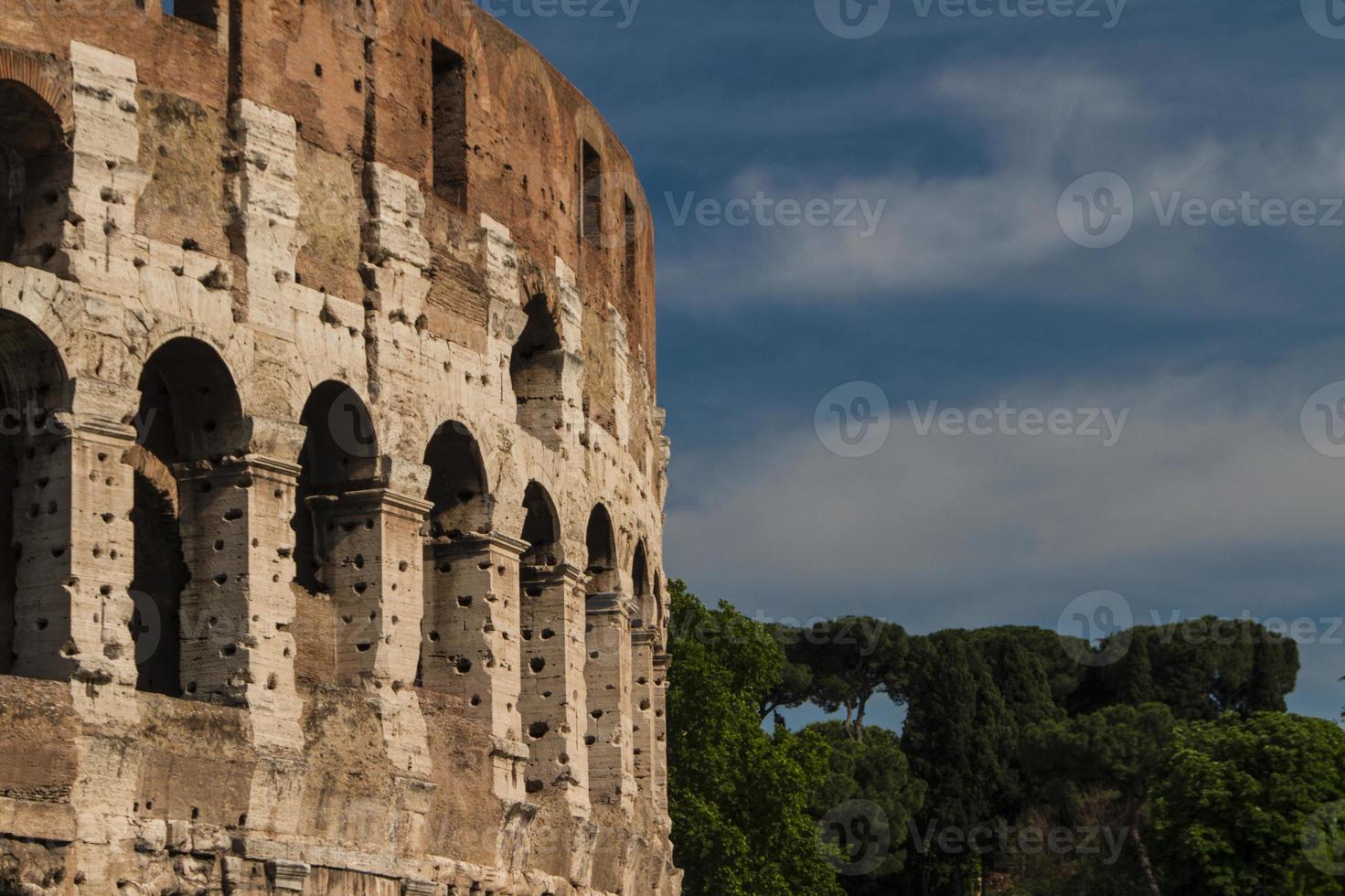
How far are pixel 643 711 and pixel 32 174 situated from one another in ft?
38.4

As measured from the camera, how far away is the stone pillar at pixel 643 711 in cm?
2778

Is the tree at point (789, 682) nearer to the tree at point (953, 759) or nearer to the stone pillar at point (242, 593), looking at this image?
the tree at point (953, 759)

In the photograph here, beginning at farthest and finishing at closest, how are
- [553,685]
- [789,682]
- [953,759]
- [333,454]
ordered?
1. [789,682]
2. [953,759]
3. [553,685]
4. [333,454]

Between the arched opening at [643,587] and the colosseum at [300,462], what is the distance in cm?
194

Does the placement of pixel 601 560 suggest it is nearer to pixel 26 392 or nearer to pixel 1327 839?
pixel 26 392

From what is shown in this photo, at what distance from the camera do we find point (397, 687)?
20875mm

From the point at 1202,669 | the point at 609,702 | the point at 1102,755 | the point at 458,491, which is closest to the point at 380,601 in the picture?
the point at 458,491

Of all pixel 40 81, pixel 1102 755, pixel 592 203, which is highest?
pixel 592 203

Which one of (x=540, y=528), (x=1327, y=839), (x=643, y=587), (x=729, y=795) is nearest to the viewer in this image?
(x=540, y=528)

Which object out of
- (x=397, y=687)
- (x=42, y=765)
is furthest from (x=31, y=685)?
(x=397, y=687)

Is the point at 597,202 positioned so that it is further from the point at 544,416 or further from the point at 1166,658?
the point at 1166,658

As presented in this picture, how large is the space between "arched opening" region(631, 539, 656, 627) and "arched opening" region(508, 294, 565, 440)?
12.6 feet

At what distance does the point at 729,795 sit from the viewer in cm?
3553

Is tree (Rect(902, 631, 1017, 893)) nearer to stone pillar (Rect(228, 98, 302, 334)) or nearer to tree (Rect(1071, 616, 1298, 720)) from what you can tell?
tree (Rect(1071, 616, 1298, 720))
